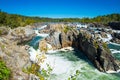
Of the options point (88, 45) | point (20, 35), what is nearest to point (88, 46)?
point (88, 45)

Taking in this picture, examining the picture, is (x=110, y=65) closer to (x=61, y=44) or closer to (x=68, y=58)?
(x=68, y=58)

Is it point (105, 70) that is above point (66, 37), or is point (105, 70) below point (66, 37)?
below

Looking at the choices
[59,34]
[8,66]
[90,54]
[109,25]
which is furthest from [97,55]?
[109,25]

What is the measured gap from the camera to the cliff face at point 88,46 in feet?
99.7

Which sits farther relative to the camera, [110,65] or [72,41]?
[72,41]

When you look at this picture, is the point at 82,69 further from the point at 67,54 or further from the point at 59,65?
the point at 67,54

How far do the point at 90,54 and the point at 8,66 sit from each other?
23.2 meters

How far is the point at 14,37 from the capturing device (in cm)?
5484

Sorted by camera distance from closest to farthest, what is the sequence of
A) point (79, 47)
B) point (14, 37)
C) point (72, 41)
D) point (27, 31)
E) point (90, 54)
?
1. point (90, 54)
2. point (79, 47)
3. point (72, 41)
4. point (14, 37)
5. point (27, 31)

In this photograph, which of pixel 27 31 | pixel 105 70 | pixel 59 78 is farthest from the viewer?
pixel 27 31

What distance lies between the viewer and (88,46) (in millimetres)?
36531

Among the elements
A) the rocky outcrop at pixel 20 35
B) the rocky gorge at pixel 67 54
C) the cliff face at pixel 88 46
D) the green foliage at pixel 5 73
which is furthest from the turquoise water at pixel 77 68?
the rocky outcrop at pixel 20 35

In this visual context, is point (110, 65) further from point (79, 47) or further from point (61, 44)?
point (61, 44)

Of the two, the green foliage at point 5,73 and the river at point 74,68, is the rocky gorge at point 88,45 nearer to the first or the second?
the river at point 74,68
